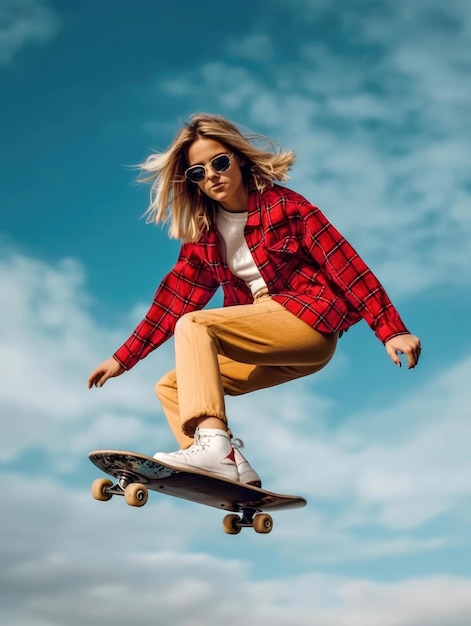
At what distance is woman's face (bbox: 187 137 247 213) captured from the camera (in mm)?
6512

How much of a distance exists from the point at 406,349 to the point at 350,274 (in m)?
0.79

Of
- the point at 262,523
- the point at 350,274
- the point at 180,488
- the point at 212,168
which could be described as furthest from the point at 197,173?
the point at 262,523

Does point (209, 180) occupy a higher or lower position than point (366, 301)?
higher

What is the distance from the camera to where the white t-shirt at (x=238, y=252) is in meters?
6.63

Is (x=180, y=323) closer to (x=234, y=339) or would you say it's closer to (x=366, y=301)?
(x=234, y=339)

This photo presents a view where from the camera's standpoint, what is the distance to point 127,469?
5863mm

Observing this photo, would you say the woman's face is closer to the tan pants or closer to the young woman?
the young woman

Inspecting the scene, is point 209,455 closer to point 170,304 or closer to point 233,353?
point 233,353

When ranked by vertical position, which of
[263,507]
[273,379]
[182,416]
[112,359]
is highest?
[112,359]

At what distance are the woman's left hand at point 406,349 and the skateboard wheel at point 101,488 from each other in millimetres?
2240

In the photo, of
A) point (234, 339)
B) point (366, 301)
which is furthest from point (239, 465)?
point (366, 301)

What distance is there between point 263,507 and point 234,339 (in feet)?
4.60

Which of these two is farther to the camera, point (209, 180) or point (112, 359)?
point (112, 359)

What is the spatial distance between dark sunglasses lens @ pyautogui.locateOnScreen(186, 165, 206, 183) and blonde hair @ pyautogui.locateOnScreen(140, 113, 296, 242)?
0.20 m
